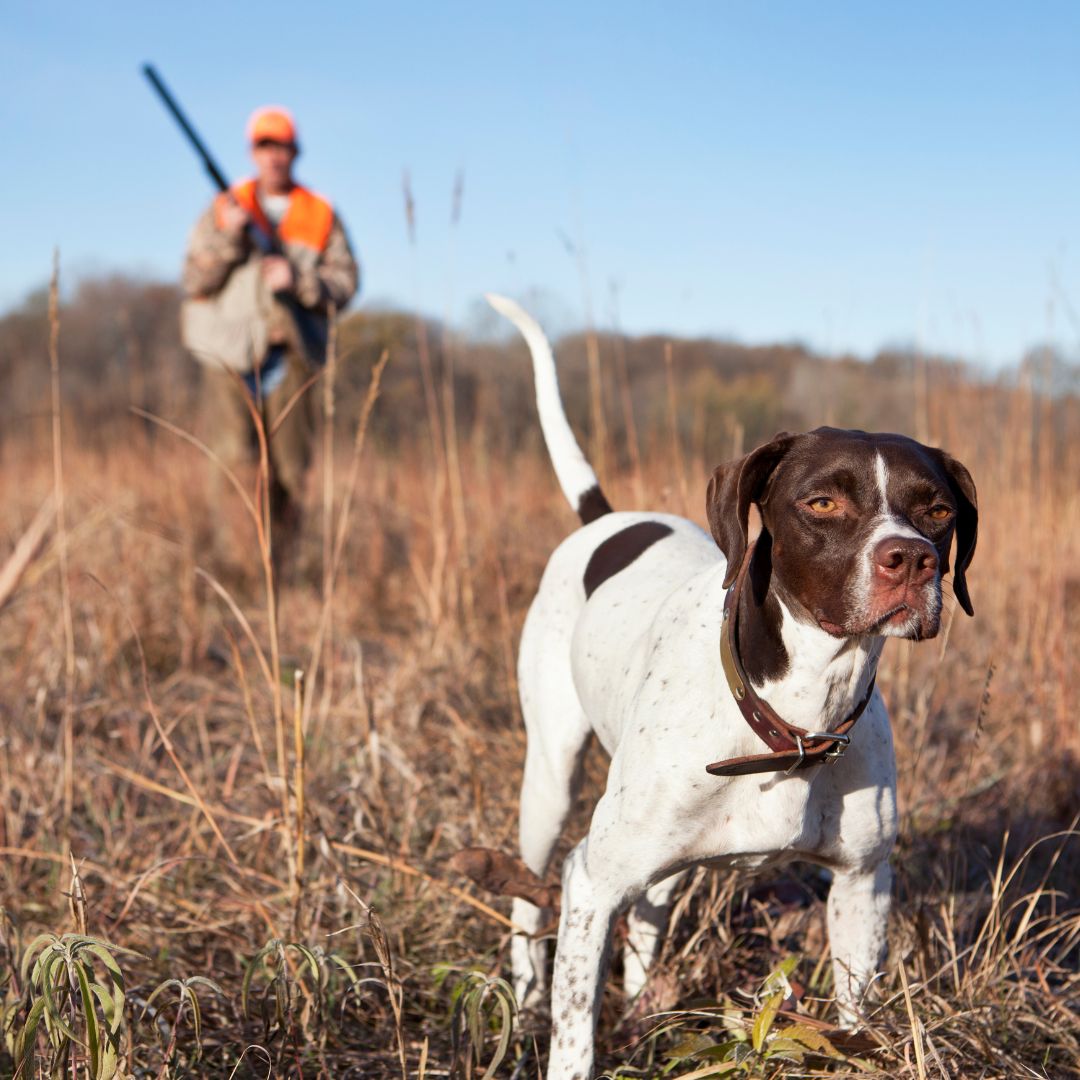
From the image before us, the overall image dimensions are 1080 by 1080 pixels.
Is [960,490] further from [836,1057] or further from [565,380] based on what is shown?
[565,380]

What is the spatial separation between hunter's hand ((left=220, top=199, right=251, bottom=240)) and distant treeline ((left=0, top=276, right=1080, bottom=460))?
69 cm

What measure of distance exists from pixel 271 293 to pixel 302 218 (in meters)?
0.59

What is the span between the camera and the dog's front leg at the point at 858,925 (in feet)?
6.95

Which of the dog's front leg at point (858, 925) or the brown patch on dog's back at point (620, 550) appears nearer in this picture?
the dog's front leg at point (858, 925)

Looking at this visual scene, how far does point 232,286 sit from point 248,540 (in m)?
1.31

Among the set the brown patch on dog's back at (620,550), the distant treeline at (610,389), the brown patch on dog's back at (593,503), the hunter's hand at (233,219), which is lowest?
the brown patch on dog's back at (620,550)

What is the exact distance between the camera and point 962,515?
77.9 inches

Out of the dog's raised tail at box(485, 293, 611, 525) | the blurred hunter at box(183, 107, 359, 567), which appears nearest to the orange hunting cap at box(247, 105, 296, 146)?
the blurred hunter at box(183, 107, 359, 567)

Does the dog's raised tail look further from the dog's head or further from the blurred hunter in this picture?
the blurred hunter

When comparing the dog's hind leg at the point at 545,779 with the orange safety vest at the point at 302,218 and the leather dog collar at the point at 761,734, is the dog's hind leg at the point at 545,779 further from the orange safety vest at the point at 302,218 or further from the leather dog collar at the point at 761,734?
the orange safety vest at the point at 302,218

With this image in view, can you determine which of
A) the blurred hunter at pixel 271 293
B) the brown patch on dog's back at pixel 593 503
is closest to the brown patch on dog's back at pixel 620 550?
the brown patch on dog's back at pixel 593 503

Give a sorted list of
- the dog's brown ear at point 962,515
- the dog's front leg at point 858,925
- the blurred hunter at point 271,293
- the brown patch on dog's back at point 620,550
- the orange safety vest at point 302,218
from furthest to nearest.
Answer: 1. the orange safety vest at point 302,218
2. the blurred hunter at point 271,293
3. the brown patch on dog's back at point 620,550
4. the dog's front leg at point 858,925
5. the dog's brown ear at point 962,515

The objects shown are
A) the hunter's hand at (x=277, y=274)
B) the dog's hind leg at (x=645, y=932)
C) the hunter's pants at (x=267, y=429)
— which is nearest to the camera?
the dog's hind leg at (x=645, y=932)

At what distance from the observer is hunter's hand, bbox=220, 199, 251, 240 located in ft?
18.7
